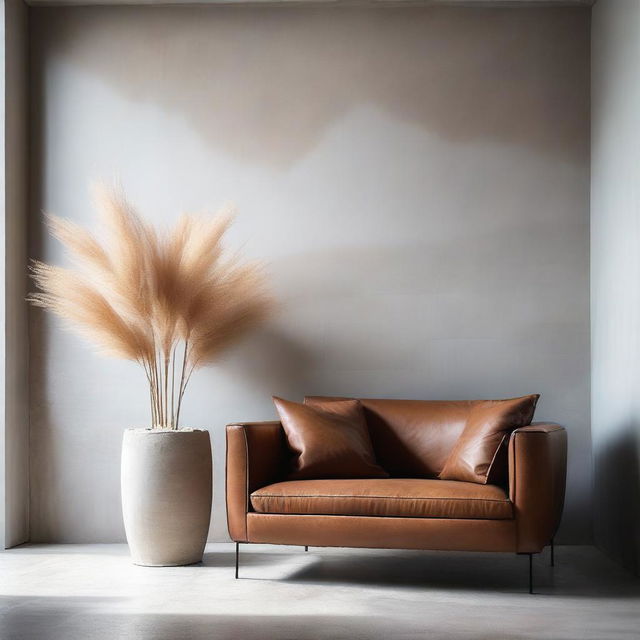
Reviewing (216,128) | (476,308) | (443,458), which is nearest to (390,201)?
(476,308)

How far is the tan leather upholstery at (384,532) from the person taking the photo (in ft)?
11.9

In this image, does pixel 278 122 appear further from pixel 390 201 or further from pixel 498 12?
pixel 498 12

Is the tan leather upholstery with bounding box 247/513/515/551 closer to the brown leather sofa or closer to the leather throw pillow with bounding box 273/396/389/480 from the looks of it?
the brown leather sofa

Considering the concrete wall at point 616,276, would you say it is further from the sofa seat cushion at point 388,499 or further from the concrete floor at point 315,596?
the sofa seat cushion at point 388,499

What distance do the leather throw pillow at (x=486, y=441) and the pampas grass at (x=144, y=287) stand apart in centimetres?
134

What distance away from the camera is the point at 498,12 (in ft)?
16.1

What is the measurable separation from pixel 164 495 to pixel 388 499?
3.69ft

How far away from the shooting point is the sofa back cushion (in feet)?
14.1

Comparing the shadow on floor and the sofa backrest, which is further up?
the sofa backrest

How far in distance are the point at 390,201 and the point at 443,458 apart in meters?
1.50

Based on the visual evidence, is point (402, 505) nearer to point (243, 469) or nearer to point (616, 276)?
point (243, 469)

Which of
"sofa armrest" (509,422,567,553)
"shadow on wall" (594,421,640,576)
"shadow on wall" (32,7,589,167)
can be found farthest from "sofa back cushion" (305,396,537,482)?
"shadow on wall" (32,7,589,167)

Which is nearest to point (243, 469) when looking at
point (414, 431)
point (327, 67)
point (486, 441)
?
point (414, 431)

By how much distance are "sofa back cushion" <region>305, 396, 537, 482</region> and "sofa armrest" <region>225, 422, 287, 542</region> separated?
479 mm
